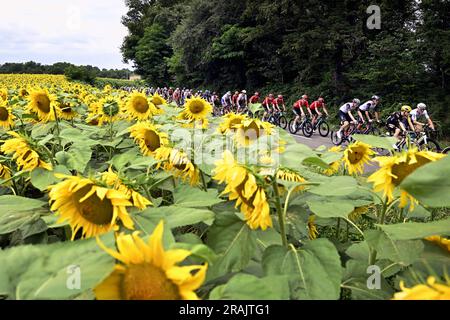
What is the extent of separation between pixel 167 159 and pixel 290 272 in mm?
725

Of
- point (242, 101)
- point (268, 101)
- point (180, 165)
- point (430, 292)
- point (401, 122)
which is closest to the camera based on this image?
point (430, 292)

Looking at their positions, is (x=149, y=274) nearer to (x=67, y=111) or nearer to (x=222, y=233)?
(x=222, y=233)

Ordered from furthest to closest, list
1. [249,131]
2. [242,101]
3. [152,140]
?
1. [242,101]
2. [152,140]
3. [249,131]

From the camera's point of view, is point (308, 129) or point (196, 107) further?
point (308, 129)


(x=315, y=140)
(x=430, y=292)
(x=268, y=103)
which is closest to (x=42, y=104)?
(x=430, y=292)

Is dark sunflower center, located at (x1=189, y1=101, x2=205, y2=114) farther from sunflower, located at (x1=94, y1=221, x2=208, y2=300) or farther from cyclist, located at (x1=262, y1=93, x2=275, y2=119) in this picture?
cyclist, located at (x1=262, y1=93, x2=275, y2=119)

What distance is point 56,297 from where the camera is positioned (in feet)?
1.70

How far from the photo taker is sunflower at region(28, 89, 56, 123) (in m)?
2.29

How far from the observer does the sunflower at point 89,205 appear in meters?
0.83

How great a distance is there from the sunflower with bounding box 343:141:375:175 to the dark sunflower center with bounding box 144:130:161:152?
0.81 metres

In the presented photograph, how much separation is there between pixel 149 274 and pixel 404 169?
2.26 feet

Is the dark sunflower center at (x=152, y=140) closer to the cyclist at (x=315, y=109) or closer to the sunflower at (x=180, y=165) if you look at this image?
the sunflower at (x=180, y=165)

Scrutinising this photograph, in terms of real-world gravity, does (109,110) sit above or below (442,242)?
above

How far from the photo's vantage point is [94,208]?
87 cm
